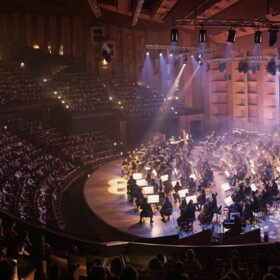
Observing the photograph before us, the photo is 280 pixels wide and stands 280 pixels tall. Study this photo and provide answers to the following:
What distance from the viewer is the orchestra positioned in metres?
15.4

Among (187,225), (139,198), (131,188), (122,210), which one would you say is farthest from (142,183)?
(187,225)

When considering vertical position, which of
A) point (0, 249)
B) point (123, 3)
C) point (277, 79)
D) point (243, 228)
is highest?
point (123, 3)

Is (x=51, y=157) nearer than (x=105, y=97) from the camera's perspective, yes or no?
Yes

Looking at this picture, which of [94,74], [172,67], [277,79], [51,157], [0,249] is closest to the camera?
[0,249]

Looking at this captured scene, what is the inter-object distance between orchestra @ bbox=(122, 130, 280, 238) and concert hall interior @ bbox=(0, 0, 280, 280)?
0.22 ft

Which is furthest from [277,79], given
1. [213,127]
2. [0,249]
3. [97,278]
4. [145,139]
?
[97,278]

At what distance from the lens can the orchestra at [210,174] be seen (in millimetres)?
15391

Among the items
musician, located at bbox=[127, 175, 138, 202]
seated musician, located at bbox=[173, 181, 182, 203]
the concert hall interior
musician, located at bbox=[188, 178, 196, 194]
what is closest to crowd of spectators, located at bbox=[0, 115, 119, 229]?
the concert hall interior

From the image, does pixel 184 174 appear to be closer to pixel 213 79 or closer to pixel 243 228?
pixel 243 228

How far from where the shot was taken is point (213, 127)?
117 ft

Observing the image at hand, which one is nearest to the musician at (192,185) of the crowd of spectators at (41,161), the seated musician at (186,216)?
the seated musician at (186,216)

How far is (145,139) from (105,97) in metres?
3.41

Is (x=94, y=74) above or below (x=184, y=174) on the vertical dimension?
above

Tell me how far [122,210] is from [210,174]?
3971 millimetres
